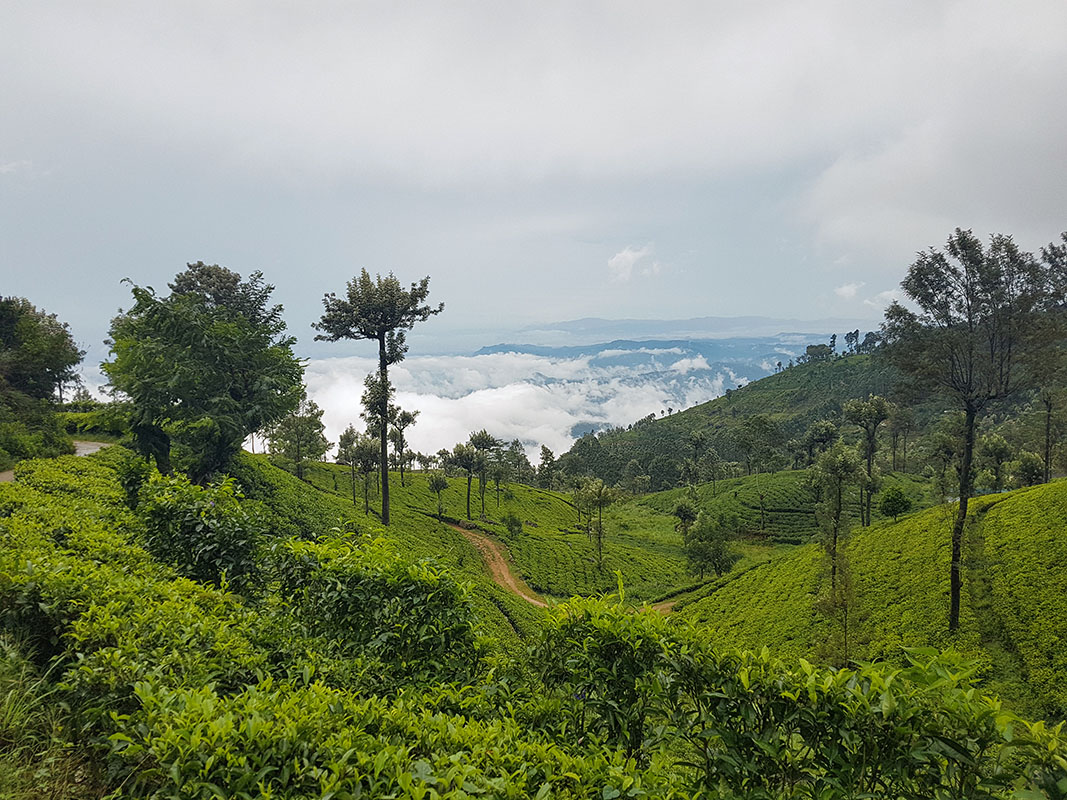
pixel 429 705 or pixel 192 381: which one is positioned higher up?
pixel 192 381

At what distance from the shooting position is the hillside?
14133 millimetres

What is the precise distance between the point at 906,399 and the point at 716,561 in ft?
70.5

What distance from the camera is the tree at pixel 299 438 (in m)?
45.2

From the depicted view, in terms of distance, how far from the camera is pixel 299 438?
4466 cm

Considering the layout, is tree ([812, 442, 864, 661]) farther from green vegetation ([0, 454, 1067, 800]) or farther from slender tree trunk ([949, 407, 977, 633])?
green vegetation ([0, 454, 1067, 800])

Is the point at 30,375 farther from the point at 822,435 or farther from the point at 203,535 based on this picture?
the point at 822,435

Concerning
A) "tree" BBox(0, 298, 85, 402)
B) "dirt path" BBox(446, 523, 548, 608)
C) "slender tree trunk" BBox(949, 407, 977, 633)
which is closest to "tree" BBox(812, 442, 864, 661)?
"slender tree trunk" BBox(949, 407, 977, 633)

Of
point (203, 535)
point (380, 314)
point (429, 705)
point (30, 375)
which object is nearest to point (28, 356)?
point (30, 375)

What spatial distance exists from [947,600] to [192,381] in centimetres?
2615

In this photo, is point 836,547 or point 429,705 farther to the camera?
point 836,547

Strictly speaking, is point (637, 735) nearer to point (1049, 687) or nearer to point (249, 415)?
point (249, 415)

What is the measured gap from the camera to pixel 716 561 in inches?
1401

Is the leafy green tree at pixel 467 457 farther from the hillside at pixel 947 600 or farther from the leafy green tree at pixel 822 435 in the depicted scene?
the leafy green tree at pixel 822 435

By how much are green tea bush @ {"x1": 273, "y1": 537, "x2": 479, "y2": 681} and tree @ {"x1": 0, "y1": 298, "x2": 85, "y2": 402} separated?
27.8 meters
